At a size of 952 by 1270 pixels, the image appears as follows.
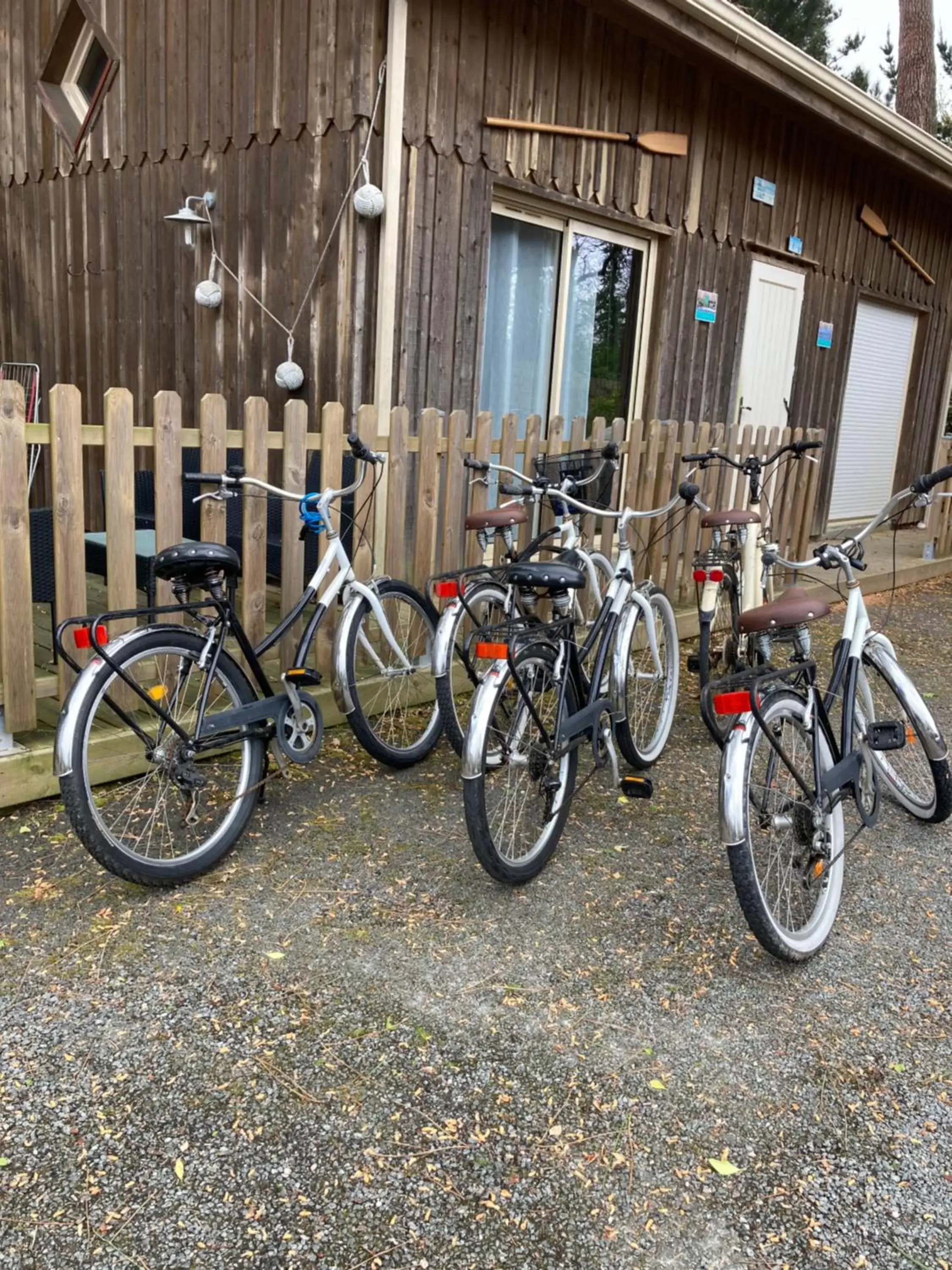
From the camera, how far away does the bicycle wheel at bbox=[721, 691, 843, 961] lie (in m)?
2.33

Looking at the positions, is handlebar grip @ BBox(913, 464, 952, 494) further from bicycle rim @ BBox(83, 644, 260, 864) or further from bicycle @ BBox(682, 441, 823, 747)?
bicycle rim @ BBox(83, 644, 260, 864)

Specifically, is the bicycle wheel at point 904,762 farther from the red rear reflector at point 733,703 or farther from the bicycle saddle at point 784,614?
the red rear reflector at point 733,703

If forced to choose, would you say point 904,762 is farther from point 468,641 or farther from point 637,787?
point 468,641

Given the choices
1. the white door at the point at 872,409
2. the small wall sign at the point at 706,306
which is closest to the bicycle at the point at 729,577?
the small wall sign at the point at 706,306

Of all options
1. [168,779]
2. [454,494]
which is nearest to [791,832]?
[168,779]

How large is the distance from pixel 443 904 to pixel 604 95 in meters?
5.29

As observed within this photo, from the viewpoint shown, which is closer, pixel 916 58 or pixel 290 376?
pixel 290 376

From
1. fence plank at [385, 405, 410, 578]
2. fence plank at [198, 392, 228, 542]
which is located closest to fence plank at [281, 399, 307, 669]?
fence plank at [198, 392, 228, 542]

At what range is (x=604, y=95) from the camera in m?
5.83

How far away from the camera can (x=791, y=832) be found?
8.29 ft

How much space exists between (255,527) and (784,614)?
193 centimetres

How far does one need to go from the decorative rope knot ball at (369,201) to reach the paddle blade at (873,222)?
5451 millimetres

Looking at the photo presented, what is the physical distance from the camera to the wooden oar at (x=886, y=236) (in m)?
8.34

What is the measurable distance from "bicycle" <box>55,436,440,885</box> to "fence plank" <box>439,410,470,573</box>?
566 mm
